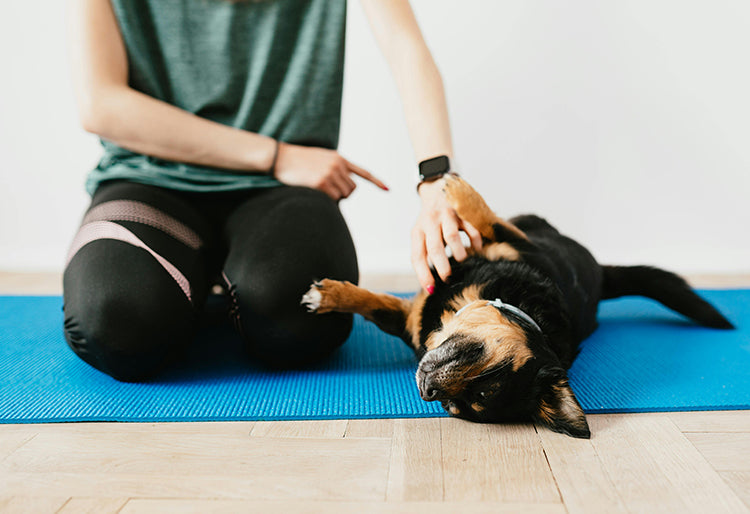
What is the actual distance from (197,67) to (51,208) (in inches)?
68.0

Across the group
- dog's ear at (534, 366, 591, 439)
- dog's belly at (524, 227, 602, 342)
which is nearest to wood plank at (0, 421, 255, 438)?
dog's ear at (534, 366, 591, 439)

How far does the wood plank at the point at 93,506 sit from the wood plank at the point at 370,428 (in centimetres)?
40

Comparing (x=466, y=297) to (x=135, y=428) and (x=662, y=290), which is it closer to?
(x=135, y=428)

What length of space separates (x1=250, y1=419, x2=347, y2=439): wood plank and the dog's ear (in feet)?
1.26

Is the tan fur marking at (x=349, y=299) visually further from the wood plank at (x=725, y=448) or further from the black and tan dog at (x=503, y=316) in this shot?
the wood plank at (x=725, y=448)

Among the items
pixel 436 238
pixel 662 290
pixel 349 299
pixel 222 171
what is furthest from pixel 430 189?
pixel 662 290

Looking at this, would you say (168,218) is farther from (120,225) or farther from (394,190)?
(394,190)

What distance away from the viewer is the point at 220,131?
1.48m

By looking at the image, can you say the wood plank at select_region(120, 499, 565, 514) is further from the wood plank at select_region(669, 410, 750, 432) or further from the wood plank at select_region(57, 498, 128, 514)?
the wood plank at select_region(669, 410, 750, 432)

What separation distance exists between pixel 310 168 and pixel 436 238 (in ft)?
1.63

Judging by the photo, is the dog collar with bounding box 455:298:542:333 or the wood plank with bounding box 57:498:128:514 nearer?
the wood plank with bounding box 57:498:128:514

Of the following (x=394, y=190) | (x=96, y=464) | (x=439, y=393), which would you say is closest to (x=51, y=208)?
(x=394, y=190)

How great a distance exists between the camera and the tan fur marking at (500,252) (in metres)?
1.43

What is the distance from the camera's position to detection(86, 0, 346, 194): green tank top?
1521 millimetres
